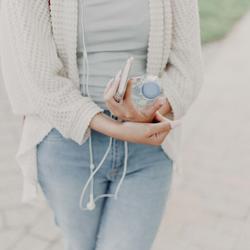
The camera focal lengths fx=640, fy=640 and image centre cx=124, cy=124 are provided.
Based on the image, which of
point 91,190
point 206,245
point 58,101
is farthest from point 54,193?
point 206,245

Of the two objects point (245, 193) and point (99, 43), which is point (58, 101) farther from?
point (245, 193)

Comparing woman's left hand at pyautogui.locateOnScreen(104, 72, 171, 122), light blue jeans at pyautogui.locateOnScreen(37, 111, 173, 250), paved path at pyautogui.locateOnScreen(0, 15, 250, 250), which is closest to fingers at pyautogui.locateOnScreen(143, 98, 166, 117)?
woman's left hand at pyautogui.locateOnScreen(104, 72, 171, 122)

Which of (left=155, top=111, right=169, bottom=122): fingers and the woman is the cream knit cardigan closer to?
the woman

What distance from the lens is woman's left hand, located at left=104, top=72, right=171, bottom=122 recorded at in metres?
1.82

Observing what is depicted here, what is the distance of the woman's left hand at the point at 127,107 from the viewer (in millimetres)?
1819

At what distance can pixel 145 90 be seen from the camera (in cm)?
182

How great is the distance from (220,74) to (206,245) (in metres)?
2.87

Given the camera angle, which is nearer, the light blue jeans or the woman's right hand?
the woman's right hand

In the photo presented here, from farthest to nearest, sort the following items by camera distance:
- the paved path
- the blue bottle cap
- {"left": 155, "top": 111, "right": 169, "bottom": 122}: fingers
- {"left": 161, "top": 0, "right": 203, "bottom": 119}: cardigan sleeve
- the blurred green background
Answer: the blurred green background → the paved path → {"left": 161, "top": 0, "right": 203, "bottom": 119}: cardigan sleeve → {"left": 155, "top": 111, "right": 169, "bottom": 122}: fingers → the blue bottle cap

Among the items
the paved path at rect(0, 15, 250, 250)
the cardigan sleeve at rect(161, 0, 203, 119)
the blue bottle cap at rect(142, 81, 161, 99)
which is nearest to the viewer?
the blue bottle cap at rect(142, 81, 161, 99)

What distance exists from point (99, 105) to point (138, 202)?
0.37m

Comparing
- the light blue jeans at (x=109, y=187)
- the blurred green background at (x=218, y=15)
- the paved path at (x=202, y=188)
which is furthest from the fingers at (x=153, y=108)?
the blurred green background at (x=218, y=15)

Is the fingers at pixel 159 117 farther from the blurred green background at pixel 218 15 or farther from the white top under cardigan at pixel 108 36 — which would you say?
the blurred green background at pixel 218 15

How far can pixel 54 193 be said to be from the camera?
2.22m
